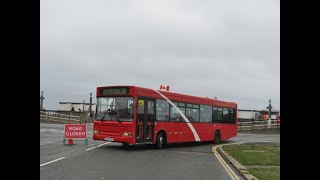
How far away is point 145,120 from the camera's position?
19797mm

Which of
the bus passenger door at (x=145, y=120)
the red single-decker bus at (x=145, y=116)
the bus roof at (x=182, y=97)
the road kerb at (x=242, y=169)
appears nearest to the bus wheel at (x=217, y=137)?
the bus roof at (x=182, y=97)

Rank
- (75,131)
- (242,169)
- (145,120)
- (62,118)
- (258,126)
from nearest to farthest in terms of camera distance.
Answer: (242,169), (145,120), (75,131), (258,126), (62,118)

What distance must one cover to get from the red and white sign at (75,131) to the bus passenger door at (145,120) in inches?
148

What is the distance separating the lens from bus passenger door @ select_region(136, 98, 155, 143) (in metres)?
19.4

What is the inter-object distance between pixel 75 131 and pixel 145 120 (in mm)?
4327

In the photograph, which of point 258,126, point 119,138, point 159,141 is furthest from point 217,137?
point 258,126

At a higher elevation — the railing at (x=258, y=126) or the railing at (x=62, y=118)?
the railing at (x=62, y=118)

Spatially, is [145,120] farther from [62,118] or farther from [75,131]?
[62,118]

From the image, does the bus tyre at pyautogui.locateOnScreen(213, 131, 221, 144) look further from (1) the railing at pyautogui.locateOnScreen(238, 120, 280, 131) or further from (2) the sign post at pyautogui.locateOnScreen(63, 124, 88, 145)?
(1) the railing at pyautogui.locateOnScreen(238, 120, 280, 131)

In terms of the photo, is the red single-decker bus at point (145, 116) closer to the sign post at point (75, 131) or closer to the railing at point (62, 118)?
the sign post at point (75, 131)

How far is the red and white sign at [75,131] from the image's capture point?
21781 millimetres
